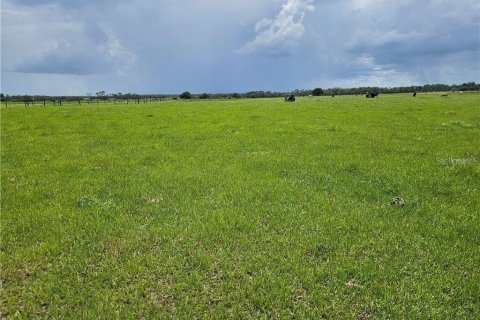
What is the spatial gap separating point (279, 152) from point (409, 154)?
596 cm

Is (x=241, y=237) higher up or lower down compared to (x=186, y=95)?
lower down

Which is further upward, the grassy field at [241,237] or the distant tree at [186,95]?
the distant tree at [186,95]

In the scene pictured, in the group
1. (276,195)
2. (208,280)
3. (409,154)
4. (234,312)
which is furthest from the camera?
(409,154)

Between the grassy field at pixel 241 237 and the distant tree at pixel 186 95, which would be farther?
the distant tree at pixel 186 95

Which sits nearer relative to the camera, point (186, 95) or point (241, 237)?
point (241, 237)

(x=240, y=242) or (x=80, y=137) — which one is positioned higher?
(x=80, y=137)

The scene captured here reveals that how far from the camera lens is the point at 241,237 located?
7594 millimetres

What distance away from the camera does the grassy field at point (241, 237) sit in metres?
5.58

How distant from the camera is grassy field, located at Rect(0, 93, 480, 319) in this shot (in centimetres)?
558

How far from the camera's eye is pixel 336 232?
25.8 feet

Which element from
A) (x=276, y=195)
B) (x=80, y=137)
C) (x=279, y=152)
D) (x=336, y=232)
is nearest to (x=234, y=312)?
(x=336, y=232)

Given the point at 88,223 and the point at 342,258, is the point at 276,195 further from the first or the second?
the point at 88,223

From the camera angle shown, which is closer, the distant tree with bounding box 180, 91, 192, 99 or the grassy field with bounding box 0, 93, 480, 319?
the grassy field with bounding box 0, 93, 480, 319

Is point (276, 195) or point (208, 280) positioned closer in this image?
point (208, 280)
